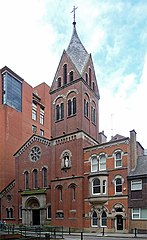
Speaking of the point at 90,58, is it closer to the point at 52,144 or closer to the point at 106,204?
the point at 52,144

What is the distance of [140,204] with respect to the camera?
115 feet

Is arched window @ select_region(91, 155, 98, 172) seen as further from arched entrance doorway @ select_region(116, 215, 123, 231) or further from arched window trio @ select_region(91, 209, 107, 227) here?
arched entrance doorway @ select_region(116, 215, 123, 231)

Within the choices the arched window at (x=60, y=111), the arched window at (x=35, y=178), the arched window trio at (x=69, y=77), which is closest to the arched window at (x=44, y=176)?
the arched window at (x=35, y=178)

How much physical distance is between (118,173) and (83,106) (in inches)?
432

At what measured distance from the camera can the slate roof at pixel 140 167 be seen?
36.5 meters

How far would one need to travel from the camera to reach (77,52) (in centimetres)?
4881

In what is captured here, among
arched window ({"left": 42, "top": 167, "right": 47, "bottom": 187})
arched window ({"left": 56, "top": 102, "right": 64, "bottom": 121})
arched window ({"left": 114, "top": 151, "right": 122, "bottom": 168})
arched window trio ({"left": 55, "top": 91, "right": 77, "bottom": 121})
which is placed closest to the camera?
arched window ({"left": 114, "top": 151, "right": 122, "bottom": 168})

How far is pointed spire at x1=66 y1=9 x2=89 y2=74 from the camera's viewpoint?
154ft

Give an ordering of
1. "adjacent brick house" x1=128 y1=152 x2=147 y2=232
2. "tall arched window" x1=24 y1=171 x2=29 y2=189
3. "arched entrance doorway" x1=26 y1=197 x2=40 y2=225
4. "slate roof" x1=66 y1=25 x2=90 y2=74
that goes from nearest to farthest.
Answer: "adjacent brick house" x1=128 y1=152 x2=147 y2=232, "arched entrance doorway" x1=26 y1=197 x2=40 y2=225, "slate roof" x1=66 y1=25 x2=90 y2=74, "tall arched window" x1=24 y1=171 x2=29 y2=189

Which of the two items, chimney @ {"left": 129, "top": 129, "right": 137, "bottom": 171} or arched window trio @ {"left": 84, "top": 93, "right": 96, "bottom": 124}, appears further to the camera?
arched window trio @ {"left": 84, "top": 93, "right": 96, "bottom": 124}

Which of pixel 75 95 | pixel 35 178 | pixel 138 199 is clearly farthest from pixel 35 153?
pixel 138 199

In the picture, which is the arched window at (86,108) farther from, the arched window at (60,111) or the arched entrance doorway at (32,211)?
the arched entrance doorway at (32,211)

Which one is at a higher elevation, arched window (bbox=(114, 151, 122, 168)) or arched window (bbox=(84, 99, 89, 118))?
arched window (bbox=(84, 99, 89, 118))

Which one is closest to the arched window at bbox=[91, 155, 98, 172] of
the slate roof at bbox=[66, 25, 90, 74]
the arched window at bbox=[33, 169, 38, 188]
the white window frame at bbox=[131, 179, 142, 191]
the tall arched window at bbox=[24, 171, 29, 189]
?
the white window frame at bbox=[131, 179, 142, 191]
